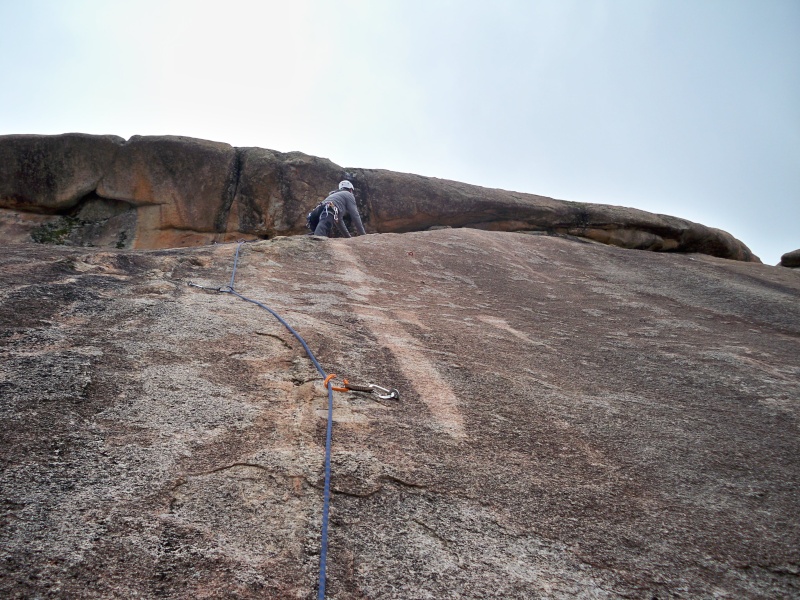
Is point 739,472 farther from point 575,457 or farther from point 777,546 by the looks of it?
point 575,457

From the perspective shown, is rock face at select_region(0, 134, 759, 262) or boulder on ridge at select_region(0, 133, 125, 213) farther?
rock face at select_region(0, 134, 759, 262)

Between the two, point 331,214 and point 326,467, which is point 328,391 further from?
point 331,214

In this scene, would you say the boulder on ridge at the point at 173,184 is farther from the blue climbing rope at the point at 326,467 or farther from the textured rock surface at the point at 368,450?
the blue climbing rope at the point at 326,467

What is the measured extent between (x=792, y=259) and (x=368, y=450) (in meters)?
16.0

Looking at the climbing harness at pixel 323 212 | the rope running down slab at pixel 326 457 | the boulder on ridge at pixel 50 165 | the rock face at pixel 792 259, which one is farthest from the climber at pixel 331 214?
the rock face at pixel 792 259

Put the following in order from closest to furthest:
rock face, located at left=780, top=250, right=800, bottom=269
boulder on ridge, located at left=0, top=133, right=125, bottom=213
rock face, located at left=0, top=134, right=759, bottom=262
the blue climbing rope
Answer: the blue climbing rope < boulder on ridge, located at left=0, top=133, right=125, bottom=213 < rock face, located at left=0, top=134, right=759, bottom=262 < rock face, located at left=780, top=250, right=800, bottom=269

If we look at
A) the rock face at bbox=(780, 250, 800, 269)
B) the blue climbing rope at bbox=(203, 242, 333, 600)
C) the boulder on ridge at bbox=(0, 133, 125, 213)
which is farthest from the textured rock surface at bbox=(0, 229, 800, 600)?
the rock face at bbox=(780, 250, 800, 269)

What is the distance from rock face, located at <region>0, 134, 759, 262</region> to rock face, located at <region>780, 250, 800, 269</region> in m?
5.85

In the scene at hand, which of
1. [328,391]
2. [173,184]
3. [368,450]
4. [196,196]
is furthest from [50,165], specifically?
[368,450]

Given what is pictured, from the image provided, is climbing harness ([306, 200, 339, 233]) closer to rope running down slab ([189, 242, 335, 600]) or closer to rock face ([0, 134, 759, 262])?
rock face ([0, 134, 759, 262])

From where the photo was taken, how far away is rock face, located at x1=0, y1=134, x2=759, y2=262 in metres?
12.3

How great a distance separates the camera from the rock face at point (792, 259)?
1434 centimetres

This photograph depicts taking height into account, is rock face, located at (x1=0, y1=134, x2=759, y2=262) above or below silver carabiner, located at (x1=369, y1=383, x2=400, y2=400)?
above

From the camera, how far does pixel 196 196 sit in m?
12.8
